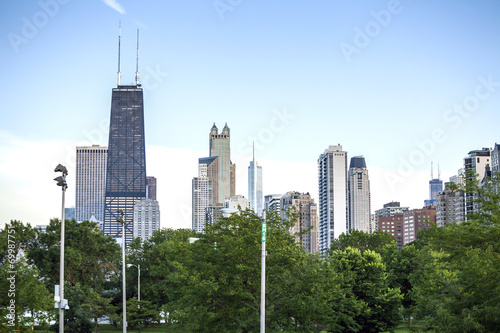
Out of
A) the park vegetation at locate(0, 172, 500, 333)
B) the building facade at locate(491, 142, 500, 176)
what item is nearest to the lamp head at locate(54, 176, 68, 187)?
the park vegetation at locate(0, 172, 500, 333)

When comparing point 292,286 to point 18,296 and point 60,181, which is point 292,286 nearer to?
point 18,296

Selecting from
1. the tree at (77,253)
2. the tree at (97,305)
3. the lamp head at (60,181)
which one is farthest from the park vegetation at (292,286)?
the lamp head at (60,181)

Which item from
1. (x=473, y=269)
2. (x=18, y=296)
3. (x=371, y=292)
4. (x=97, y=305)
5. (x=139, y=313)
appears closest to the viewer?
(x=473, y=269)

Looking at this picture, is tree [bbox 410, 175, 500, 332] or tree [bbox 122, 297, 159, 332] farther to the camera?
tree [bbox 122, 297, 159, 332]

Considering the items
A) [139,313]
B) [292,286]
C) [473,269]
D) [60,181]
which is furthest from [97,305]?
[473,269]

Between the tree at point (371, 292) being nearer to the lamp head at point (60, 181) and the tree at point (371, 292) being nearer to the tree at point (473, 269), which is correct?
the tree at point (473, 269)

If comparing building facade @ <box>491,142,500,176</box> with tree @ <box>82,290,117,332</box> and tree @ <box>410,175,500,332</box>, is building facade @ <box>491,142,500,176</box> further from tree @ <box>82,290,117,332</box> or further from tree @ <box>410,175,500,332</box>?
tree @ <box>410,175,500,332</box>

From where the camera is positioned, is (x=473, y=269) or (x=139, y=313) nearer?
(x=473, y=269)

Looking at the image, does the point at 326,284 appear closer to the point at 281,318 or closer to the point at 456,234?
the point at 281,318

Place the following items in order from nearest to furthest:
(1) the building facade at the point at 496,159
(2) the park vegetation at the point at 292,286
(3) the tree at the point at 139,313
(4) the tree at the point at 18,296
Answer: (4) the tree at the point at 18,296
(2) the park vegetation at the point at 292,286
(3) the tree at the point at 139,313
(1) the building facade at the point at 496,159

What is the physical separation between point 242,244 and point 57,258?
121 ft

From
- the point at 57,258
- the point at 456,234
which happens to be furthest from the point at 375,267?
the point at 57,258

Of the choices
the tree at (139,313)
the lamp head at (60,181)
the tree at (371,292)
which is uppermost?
the lamp head at (60,181)

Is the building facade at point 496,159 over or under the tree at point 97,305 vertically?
over
